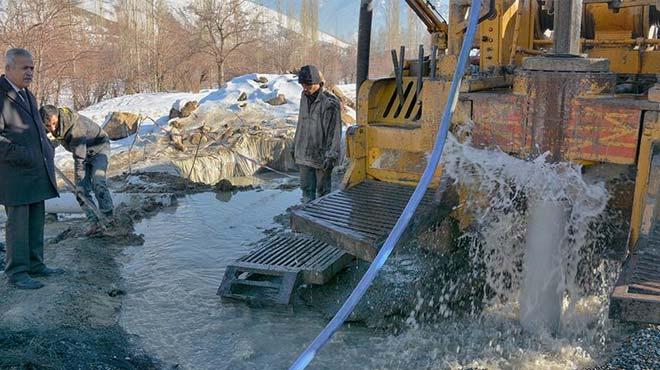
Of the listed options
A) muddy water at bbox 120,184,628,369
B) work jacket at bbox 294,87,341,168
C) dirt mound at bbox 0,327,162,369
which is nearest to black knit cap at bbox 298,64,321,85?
work jacket at bbox 294,87,341,168

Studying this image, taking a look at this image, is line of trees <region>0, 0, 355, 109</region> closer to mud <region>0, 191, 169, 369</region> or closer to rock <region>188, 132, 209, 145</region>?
rock <region>188, 132, 209, 145</region>

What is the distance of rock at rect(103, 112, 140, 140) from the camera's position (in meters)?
14.1

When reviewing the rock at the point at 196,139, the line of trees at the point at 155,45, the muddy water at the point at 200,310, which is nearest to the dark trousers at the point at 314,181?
the muddy water at the point at 200,310

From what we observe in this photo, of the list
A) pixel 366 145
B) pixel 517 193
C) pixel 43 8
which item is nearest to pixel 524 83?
pixel 517 193

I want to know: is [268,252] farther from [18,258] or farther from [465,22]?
[465,22]

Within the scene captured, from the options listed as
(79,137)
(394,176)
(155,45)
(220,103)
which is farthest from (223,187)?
(155,45)

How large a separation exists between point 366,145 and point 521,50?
62.1 inches

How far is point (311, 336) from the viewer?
14.6 ft

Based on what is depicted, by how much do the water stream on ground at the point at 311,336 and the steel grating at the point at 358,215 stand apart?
749 mm

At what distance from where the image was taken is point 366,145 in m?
5.20

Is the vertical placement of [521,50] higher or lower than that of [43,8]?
lower

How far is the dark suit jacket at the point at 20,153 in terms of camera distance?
4.63m

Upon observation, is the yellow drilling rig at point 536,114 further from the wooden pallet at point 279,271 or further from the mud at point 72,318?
the mud at point 72,318

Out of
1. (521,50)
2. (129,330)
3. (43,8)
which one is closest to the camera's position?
(129,330)
